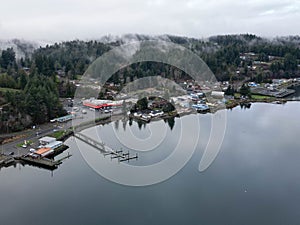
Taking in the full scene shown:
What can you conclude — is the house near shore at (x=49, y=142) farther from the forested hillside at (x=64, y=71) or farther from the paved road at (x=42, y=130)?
the forested hillside at (x=64, y=71)

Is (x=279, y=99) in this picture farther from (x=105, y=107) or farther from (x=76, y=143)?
(x=76, y=143)

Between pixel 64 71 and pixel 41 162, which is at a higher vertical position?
pixel 64 71

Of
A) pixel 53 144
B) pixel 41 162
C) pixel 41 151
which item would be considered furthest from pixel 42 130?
pixel 41 162

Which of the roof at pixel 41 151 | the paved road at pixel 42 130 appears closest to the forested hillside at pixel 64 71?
the paved road at pixel 42 130

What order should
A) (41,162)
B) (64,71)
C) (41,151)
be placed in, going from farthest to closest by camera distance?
(64,71) → (41,151) → (41,162)

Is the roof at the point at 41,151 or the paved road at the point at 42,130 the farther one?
the paved road at the point at 42,130

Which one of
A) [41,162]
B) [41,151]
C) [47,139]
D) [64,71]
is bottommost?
[41,162]

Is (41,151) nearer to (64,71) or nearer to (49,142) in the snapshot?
(49,142)

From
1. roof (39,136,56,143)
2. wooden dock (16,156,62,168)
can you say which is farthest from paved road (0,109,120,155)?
wooden dock (16,156,62,168)

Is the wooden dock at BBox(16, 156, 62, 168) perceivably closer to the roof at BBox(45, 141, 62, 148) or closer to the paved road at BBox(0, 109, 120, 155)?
the paved road at BBox(0, 109, 120, 155)

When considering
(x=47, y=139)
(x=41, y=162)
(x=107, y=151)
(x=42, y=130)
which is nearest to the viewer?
(x=41, y=162)

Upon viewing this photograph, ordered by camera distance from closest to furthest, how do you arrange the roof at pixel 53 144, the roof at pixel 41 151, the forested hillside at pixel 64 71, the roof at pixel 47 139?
the roof at pixel 41 151, the roof at pixel 53 144, the roof at pixel 47 139, the forested hillside at pixel 64 71
